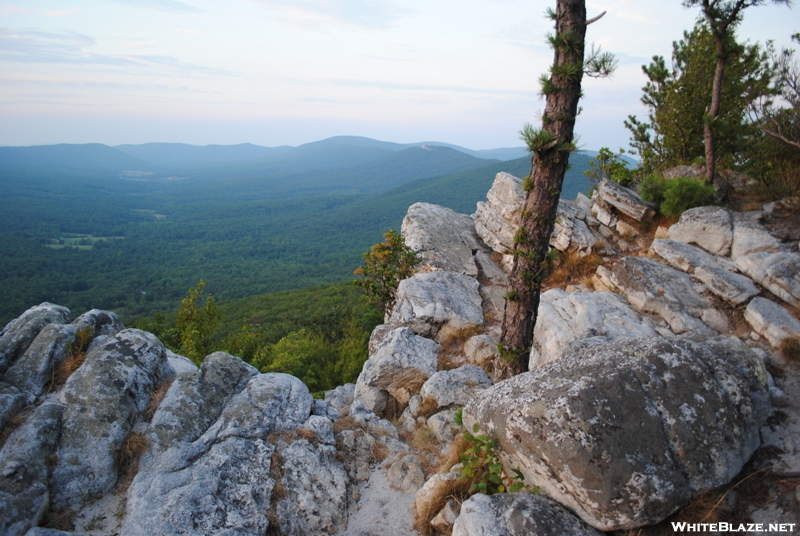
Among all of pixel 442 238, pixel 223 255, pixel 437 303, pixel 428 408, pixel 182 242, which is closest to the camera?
pixel 428 408

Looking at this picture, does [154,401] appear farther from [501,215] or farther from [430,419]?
[501,215]

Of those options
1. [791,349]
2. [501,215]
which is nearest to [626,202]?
[501,215]

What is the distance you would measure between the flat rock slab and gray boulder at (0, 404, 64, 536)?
443 inches

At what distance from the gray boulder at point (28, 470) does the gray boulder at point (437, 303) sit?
6.95 m

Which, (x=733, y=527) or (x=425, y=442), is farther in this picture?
(x=425, y=442)

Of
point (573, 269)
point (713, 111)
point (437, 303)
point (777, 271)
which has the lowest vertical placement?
point (437, 303)

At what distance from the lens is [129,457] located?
5848 mm

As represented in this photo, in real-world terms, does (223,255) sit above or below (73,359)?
below

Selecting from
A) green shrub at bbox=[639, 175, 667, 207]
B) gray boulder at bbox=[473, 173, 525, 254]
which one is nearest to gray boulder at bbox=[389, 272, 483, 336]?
gray boulder at bbox=[473, 173, 525, 254]

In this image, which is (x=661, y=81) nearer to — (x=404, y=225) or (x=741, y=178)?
(x=741, y=178)

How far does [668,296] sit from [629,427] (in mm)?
5715

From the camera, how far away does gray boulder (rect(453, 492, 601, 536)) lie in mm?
4176

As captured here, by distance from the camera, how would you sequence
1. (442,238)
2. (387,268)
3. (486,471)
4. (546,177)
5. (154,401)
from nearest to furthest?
(486,471) < (546,177) < (154,401) < (387,268) < (442,238)

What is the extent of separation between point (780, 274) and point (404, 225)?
10581 mm
